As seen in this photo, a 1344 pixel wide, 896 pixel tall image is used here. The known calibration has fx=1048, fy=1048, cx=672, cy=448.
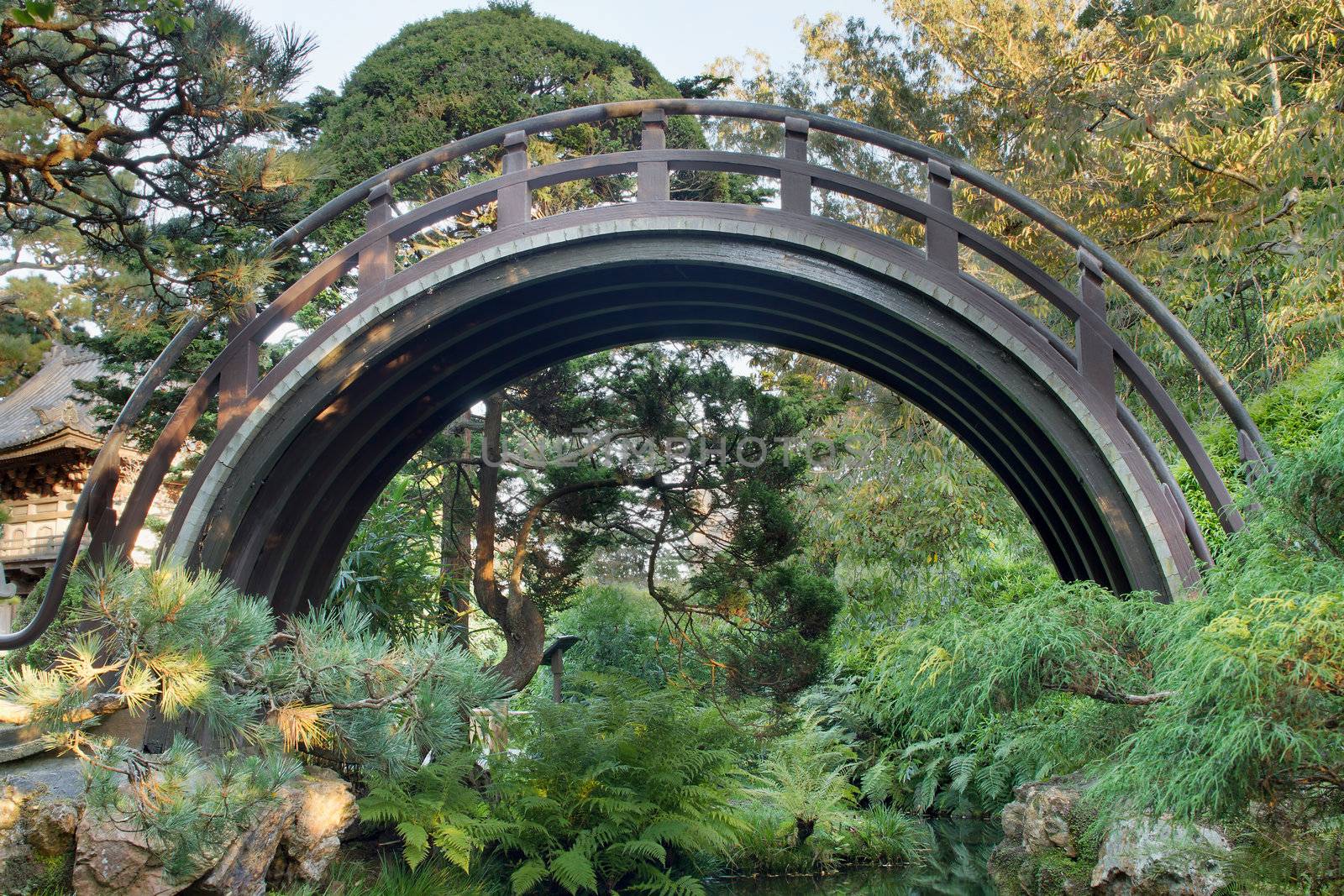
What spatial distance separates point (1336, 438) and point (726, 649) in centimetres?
677

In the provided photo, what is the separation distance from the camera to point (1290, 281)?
1012cm

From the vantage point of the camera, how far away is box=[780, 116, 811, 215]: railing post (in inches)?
268

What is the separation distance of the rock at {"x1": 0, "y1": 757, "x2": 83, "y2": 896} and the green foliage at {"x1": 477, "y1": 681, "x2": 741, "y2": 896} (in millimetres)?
2870

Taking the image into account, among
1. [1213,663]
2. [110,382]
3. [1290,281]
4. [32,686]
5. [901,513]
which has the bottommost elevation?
[32,686]

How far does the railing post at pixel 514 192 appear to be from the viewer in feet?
22.9

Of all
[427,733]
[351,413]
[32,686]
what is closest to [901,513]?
[351,413]

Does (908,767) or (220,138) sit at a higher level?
(220,138)

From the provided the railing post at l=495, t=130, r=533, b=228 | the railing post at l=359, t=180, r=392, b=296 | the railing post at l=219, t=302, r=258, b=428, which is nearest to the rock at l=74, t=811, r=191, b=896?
the railing post at l=219, t=302, r=258, b=428

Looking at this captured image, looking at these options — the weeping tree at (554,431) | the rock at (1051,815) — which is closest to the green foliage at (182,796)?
the rock at (1051,815)

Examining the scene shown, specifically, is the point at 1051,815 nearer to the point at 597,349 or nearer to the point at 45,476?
the point at 597,349

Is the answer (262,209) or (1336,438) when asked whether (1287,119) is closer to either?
(1336,438)

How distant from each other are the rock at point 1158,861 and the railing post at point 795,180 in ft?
13.5

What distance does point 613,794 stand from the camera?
311 inches

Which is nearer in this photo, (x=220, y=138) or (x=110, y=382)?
(x=220, y=138)
